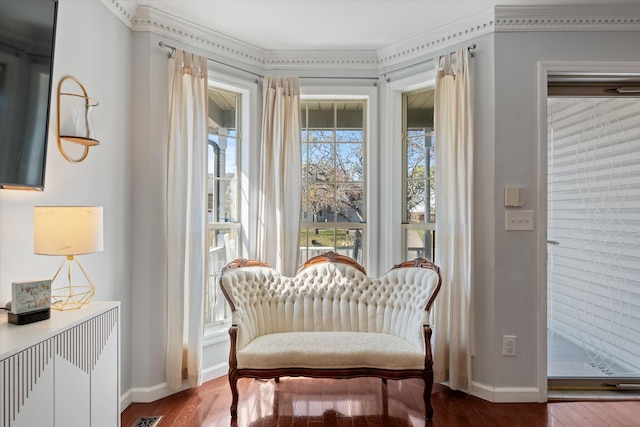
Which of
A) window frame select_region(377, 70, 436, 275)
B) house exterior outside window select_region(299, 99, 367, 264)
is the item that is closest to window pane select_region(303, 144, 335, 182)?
house exterior outside window select_region(299, 99, 367, 264)

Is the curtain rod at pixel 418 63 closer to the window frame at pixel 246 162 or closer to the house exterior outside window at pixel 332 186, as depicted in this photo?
the house exterior outside window at pixel 332 186

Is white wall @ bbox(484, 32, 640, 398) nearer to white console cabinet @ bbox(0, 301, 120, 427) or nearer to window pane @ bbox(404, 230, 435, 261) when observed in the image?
window pane @ bbox(404, 230, 435, 261)

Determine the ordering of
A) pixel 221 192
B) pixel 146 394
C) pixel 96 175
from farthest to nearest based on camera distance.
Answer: pixel 221 192 < pixel 146 394 < pixel 96 175

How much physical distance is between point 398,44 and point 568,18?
124 cm

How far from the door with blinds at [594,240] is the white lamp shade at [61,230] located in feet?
10.2

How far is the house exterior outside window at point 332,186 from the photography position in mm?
3283

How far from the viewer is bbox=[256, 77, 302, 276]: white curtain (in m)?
3.04

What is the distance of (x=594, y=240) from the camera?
2.65 m

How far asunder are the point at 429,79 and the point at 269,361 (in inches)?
101

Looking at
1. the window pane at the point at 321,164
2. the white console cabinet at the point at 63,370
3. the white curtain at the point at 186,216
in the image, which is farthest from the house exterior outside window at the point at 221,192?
the white console cabinet at the point at 63,370

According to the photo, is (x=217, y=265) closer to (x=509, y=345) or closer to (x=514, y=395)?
(x=509, y=345)

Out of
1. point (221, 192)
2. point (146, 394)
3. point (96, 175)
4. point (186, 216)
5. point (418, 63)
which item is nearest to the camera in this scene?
point (96, 175)

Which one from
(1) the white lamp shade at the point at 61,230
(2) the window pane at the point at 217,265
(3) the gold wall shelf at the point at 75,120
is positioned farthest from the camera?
(2) the window pane at the point at 217,265

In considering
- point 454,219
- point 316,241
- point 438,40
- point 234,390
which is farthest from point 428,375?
point 438,40
